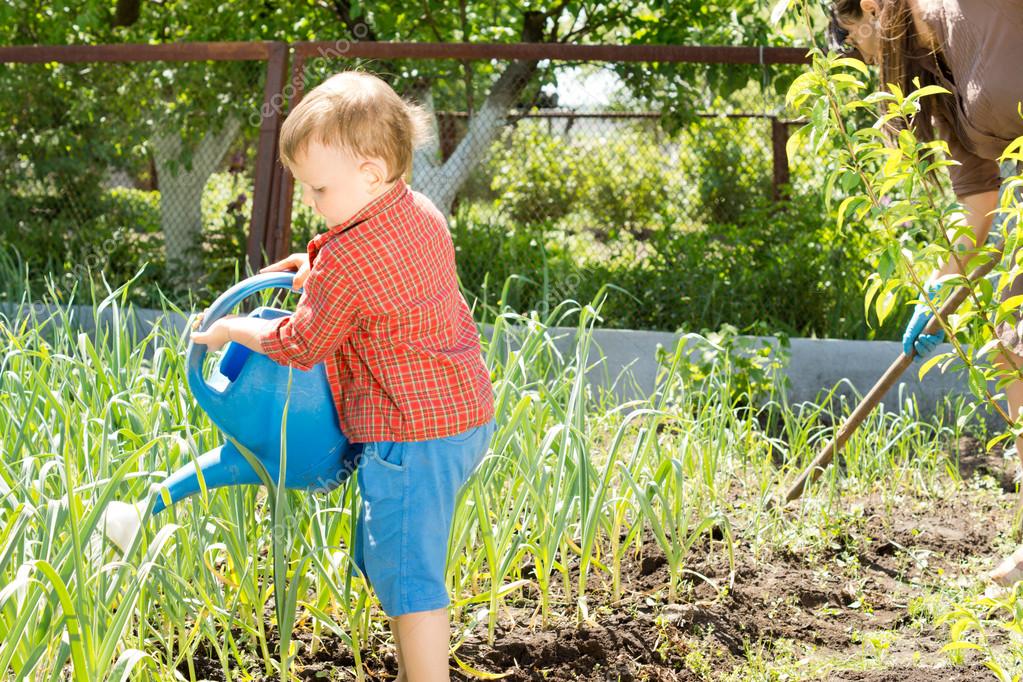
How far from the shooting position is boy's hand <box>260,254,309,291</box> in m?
1.90

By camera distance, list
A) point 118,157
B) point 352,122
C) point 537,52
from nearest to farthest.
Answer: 1. point 352,122
2. point 537,52
3. point 118,157

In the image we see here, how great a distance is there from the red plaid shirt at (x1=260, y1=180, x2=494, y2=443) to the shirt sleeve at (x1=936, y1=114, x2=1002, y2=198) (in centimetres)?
133

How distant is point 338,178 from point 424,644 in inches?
29.9

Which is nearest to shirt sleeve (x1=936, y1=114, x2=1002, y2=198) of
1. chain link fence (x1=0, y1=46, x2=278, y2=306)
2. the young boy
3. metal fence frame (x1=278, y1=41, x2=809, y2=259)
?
the young boy

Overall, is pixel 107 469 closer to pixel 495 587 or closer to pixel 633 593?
pixel 495 587

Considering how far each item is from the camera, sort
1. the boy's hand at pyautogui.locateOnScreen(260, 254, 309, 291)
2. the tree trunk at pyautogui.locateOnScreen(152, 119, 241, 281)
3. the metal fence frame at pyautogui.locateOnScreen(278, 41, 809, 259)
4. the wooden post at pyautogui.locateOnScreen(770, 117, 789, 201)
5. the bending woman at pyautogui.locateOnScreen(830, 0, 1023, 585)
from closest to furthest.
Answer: the boy's hand at pyautogui.locateOnScreen(260, 254, 309, 291), the bending woman at pyautogui.locateOnScreen(830, 0, 1023, 585), the metal fence frame at pyautogui.locateOnScreen(278, 41, 809, 259), the tree trunk at pyautogui.locateOnScreen(152, 119, 241, 281), the wooden post at pyautogui.locateOnScreen(770, 117, 789, 201)

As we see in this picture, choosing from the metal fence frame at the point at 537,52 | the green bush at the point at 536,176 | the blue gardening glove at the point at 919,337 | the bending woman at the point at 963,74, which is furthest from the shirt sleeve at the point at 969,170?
the green bush at the point at 536,176

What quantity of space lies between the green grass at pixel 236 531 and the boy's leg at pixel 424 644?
15 centimetres

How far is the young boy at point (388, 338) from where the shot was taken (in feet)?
5.57

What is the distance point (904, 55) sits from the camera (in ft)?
8.13

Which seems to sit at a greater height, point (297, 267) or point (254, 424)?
point (297, 267)

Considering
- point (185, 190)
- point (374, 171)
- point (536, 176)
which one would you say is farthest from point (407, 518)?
point (536, 176)

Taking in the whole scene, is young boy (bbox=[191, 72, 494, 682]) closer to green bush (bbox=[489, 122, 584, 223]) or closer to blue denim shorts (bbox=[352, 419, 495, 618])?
blue denim shorts (bbox=[352, 419, 495, 618])

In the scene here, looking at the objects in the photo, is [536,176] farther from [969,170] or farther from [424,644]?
[424,644]
